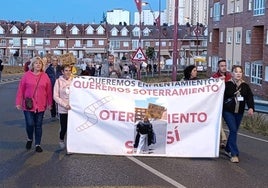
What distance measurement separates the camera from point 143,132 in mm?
9453

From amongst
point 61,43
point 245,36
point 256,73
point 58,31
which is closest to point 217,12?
point 245,36

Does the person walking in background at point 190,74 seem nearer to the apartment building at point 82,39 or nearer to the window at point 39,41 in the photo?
the apartment building at point 82,39

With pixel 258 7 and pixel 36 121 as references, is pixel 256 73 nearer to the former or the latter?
pixel 258 7

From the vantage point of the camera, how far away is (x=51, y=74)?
1525cm

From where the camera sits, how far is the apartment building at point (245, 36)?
47.4 meters

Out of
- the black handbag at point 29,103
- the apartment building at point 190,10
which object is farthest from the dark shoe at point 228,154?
the apartment building at point 190,10

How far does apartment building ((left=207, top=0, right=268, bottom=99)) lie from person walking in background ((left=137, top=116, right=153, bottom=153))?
124 ft

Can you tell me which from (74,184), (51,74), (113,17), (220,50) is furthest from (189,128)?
(113,17)

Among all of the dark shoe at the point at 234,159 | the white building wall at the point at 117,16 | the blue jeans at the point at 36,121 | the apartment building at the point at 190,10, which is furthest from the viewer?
the white building wall at the point at 117,16

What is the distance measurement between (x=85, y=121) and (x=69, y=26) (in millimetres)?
119517

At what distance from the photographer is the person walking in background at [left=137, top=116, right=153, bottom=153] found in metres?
9.44

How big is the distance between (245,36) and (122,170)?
46.0m

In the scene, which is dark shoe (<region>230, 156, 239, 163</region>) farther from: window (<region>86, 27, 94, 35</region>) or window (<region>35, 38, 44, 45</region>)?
window (<region>86, 27, 94, 35</region>)

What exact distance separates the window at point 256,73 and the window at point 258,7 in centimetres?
455
